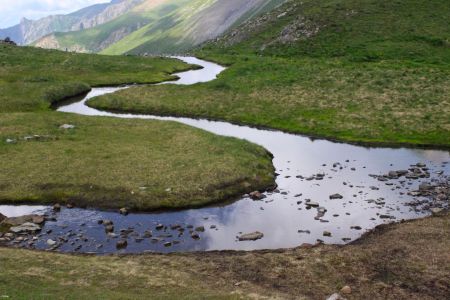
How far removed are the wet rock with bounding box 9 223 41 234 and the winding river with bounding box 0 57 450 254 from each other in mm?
641

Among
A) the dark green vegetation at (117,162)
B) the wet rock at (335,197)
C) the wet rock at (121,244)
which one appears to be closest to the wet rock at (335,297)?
the wet rock at (121,244)

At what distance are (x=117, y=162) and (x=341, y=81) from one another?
47086mm

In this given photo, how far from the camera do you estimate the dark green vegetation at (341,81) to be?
61481 millimetres

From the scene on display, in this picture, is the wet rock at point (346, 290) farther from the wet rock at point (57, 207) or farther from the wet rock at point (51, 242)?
the wet rock at point (57, 207)

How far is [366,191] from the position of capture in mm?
40906

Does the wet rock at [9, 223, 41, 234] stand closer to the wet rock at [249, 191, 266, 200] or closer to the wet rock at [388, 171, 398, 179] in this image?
the wet rock at [249, 191, 266, 200]

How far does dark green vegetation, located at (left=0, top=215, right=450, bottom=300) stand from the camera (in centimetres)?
2491

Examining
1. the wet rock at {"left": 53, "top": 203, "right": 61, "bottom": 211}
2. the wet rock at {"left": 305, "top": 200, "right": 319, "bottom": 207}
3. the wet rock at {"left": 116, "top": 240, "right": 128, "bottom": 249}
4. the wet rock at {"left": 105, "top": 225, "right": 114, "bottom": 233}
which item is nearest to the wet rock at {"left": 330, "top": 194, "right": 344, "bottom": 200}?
the wet rock at {"left": 305, "top": 200, "right": 319, "bottom": 207}

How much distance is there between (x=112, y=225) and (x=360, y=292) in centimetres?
1910

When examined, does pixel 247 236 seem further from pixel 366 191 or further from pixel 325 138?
pixel 325 138

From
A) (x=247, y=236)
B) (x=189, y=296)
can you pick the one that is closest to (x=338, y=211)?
(x=247, y=236)

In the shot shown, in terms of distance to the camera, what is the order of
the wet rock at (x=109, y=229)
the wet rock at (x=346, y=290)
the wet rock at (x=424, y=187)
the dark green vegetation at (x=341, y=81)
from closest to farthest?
the wet rock at (x=346, y=290) → the wet rock at (x=109, y=229) → the wet rock at (x=424, y=187) → the dark green vegetation at (x=341, y=81)

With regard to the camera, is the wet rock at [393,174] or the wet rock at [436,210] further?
the wet rock at [393,174]

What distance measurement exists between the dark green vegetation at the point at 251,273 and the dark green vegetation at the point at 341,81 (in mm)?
28832
